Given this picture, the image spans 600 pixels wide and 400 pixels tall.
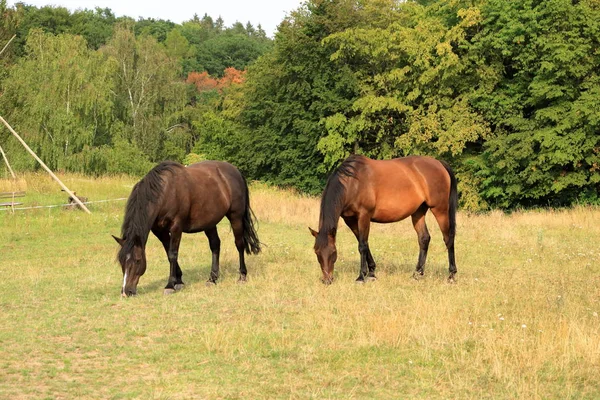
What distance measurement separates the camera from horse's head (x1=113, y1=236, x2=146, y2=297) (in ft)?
35.9

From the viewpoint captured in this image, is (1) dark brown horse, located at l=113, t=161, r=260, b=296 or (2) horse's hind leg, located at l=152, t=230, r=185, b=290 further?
(2) horse's hind leg, located at l=152, t=230, r=185, b=290

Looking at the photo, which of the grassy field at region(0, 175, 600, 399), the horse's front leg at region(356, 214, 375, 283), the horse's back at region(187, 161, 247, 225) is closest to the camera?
the grassy field at region(0, 175, 600, 399)

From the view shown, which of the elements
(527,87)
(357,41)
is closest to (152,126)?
(357,41)

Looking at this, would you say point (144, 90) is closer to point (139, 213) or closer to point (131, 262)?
point (139, 213)

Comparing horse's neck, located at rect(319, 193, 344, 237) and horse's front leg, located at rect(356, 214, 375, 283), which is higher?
horse's neck, located at rect(319, 193, 344, 237)

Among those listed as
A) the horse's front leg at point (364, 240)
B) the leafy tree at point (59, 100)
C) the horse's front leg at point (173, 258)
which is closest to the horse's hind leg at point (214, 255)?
the horse's front leg at point (173, 258)

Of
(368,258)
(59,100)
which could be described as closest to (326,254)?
(368,258)

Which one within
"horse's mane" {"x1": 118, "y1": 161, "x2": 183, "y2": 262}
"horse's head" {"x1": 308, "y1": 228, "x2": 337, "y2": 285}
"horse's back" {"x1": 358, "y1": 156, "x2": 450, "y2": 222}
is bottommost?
"horse's head" {"x1": 308, "y1": 228, "x2": 337, "y2": 285}

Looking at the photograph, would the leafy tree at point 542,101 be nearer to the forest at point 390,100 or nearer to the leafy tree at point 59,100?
the forest at point 390,100

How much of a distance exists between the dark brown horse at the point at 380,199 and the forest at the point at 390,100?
19418 mm

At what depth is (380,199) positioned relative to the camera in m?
12.7

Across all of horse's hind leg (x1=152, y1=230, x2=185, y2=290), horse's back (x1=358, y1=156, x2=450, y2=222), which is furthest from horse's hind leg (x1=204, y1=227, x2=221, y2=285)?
horse's back (x1=358, y1=156, x2=450, y2=222)

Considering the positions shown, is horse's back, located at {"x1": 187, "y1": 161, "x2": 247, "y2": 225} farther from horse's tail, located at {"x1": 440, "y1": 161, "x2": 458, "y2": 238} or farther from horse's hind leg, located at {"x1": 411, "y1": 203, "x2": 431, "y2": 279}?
horse's tail, located at {"x1": 440, "y1": 161, "x2": 458, "y2": 238}

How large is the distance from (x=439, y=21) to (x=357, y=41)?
431 centimetres
